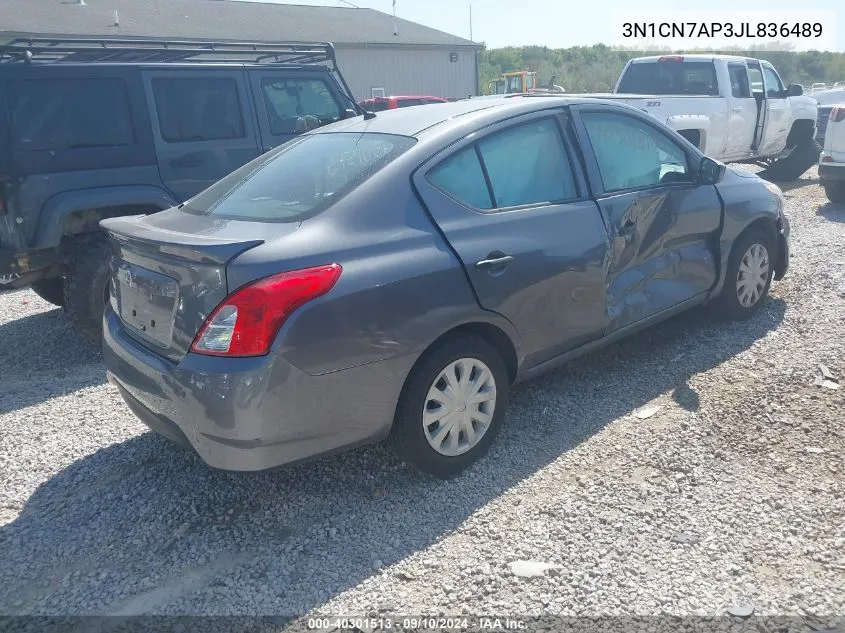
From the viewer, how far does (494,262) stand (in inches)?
133

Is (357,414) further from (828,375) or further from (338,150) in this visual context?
(828,375)

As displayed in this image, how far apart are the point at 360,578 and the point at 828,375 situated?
3160mm

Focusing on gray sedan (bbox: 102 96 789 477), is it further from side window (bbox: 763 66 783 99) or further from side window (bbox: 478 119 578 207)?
side window (bbox: 763 66 783 99)

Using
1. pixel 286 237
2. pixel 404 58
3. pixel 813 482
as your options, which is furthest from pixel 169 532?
pixel 404 58

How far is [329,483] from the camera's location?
350 cm

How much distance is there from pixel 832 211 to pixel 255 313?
8999mm

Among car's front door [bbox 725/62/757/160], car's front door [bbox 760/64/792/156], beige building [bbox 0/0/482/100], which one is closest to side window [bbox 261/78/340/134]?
car's front door [bbox 725/62/757/160]

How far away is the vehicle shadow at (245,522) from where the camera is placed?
9.16 feet

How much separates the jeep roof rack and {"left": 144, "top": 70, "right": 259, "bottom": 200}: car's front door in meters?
0.36

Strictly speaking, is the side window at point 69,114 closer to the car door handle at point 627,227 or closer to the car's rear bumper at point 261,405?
the car's rear bumper at point 261,405

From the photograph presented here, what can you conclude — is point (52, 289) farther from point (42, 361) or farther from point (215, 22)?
point (215, 22)

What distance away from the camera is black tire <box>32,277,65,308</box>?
6168mm

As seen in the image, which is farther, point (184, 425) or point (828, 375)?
point (828, 375)

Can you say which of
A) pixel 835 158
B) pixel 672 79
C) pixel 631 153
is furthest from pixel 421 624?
pixel 672 79
